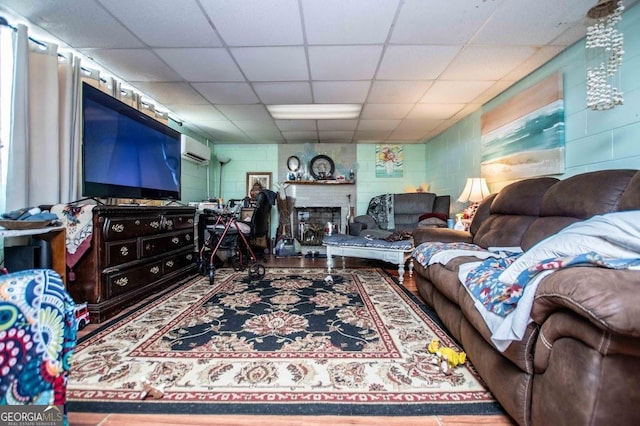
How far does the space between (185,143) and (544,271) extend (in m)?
4.23

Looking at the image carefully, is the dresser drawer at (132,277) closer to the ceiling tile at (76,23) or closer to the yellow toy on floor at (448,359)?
the ceiling tile at (76,23)

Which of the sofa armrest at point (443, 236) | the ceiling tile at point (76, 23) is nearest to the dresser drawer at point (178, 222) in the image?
the ceiling tile at point (76, 23)

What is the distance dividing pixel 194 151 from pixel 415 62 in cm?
331

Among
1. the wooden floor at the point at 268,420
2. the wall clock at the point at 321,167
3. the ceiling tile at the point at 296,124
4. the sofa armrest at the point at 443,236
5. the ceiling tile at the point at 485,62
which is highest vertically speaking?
the ceiling tile at the point at 485,62

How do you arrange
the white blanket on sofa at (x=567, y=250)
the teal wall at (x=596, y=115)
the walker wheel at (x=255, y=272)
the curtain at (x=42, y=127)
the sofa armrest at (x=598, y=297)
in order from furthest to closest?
the walker wheel at (x=255, y=272), the curtain at (x=42, y=127), the teal wall at (x=596, y=115), the white blanket on sofa at (x=567, y=250), the sofa armrest at (x=598, y=297)

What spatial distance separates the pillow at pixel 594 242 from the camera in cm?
96

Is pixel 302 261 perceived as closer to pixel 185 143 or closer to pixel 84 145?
pixel 185 143

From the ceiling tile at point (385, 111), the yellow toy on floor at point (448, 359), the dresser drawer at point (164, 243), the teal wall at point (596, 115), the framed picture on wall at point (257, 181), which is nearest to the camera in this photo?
the yellow toy on floor at point (448, 359)

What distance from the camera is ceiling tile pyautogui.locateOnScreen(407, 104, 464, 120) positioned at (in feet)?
11.3

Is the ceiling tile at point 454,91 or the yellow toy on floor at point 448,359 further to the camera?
the ceiling tile at point 454,91

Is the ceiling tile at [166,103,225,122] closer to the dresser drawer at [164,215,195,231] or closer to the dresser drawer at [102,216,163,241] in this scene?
the dresser drawer at [164,215,195,231]

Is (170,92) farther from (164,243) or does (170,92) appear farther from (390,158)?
(390,158)

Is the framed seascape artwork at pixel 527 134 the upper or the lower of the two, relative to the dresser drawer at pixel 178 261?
upper

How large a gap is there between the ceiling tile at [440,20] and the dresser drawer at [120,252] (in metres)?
2.65
